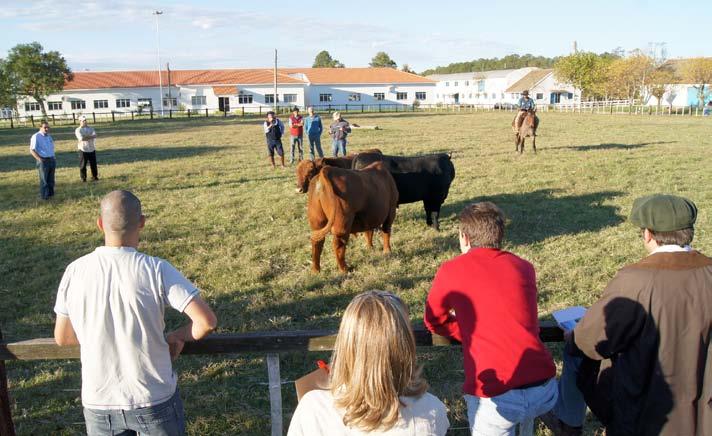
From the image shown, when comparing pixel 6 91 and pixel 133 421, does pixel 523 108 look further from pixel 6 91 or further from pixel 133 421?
pixel 6 91

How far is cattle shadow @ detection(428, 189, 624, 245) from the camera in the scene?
383 inches

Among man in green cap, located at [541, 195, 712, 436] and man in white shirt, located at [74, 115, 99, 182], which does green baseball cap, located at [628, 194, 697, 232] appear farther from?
man in white shirt, located at [74, 115, 99, 182]

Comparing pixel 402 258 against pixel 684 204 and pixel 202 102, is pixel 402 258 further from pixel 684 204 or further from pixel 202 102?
pixel 202 102

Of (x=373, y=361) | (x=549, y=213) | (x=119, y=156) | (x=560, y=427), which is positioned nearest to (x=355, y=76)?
(x=119, y=156)

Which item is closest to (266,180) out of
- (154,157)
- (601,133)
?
(154,157)

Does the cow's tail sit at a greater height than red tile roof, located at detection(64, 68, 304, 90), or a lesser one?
lesser

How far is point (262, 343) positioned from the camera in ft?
10.6

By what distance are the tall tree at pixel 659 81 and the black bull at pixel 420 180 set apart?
2343 inches

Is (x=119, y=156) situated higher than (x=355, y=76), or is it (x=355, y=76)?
(x=355, y=76)

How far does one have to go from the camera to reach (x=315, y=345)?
3.25 meters

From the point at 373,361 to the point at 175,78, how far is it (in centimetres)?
7702

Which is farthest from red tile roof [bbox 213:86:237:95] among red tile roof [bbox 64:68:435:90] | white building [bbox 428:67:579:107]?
white building [bbox 428:67:579:107]

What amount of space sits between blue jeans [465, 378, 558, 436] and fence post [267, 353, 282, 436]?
113 centimetres

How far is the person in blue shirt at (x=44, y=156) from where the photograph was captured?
1288 cm
